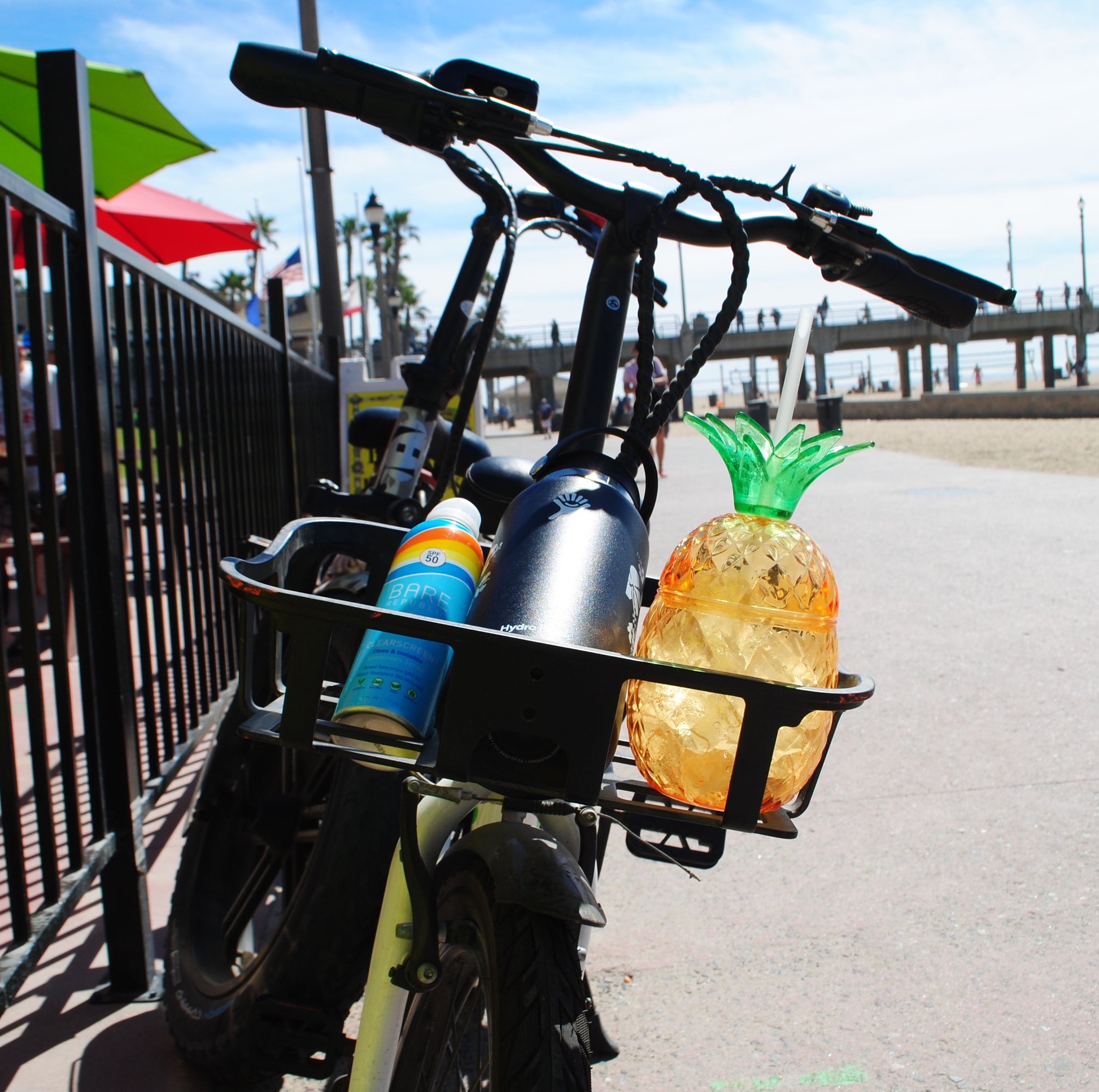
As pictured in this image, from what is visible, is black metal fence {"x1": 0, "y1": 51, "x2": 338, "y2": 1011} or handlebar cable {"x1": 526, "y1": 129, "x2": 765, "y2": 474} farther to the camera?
black metal fence {"x1": 0, "y1": 51, "x2": 338, "y2": 1011}

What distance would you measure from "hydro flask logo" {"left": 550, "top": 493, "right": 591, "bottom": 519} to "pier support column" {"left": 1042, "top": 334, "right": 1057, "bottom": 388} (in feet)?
274

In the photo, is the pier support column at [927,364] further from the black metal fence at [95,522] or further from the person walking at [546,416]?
the black metal fence at [95,522]

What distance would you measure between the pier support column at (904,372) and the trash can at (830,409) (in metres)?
67.8

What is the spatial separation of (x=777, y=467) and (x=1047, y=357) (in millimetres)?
88383

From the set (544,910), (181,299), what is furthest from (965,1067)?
(181,299)

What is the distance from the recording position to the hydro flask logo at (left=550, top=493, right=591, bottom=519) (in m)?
1.32

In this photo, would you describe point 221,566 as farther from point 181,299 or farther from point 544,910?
point 181,299

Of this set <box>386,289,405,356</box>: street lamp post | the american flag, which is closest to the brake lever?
the american flag

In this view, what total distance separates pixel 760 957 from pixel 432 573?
1.88m

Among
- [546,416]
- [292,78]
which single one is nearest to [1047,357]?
[546,416]

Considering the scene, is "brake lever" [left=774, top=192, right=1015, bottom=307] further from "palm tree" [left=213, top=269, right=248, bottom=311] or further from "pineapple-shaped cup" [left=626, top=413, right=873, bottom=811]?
"palm tree" [left=213, top=269, right=248, bottom=311]

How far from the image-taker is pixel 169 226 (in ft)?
35.3

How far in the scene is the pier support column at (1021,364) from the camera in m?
83.9

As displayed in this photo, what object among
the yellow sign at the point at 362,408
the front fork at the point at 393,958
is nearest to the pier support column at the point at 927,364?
the yellow sign at the point at 362,408
